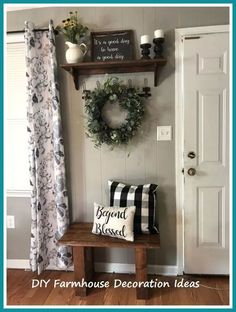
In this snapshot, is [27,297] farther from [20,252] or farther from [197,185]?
[197,185]

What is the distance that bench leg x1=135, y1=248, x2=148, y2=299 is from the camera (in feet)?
6.31

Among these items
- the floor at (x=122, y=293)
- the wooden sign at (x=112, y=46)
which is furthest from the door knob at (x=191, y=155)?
the floor at (x=122, y=293)

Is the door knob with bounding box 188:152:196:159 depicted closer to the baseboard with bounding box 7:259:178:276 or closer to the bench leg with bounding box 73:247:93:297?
the baseboard with bounding box 7:259:178:276

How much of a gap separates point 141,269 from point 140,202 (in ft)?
1.66

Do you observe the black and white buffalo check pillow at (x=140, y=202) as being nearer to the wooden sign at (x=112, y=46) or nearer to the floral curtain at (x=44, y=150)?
the floral curtain at (x=44, y=150)

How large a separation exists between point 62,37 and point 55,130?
32.2 inches

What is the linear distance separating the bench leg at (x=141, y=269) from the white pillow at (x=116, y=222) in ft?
0.37

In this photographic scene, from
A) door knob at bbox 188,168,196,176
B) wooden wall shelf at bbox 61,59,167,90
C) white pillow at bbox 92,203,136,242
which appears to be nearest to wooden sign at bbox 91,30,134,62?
wooden wall shelf at bbox 61,59,167,90

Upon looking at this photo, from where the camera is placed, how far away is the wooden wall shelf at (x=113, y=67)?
2016 mm

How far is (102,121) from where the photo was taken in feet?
7.08

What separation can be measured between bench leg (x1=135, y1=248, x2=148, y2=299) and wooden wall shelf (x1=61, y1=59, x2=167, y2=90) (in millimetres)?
1347

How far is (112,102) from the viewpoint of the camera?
2.17m

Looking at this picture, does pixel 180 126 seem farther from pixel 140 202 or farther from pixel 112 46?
pixel 112 46

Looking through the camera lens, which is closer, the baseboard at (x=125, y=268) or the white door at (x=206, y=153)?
the white door at (x=206, y=153)
